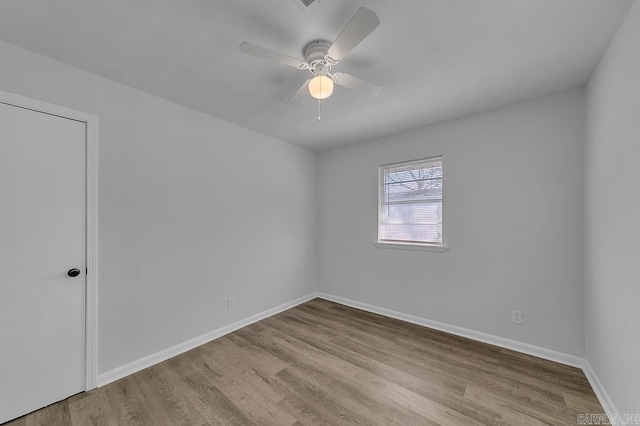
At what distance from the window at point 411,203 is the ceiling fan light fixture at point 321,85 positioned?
196 cm

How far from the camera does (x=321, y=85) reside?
1614mm

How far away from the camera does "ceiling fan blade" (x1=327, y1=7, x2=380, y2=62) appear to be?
3.73ft

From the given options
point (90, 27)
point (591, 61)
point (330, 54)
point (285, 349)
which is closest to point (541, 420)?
point (285, 349)

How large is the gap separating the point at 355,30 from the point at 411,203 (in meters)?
2.43

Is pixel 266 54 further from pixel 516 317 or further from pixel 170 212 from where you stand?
pixel 516 317

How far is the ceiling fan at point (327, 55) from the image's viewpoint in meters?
1.21

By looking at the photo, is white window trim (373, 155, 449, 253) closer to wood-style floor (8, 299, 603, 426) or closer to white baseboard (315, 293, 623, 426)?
white baseboard (315, 293, 623, 426)

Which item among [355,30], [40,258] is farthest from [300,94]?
[40,258]

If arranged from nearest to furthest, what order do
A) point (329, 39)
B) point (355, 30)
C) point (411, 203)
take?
point (355, 30)
point (329, 39)
point (411, 203)

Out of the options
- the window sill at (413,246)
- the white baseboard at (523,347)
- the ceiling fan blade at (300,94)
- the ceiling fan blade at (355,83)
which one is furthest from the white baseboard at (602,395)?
the ceiling fan blade at (300,94)


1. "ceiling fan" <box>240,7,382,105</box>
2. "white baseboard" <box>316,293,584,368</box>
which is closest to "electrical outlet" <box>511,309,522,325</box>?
"white baseboard" <box>316,293,584,368</box>

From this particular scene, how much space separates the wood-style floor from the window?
1.23 meters

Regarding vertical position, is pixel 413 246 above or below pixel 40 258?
below

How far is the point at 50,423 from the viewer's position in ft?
5.33
